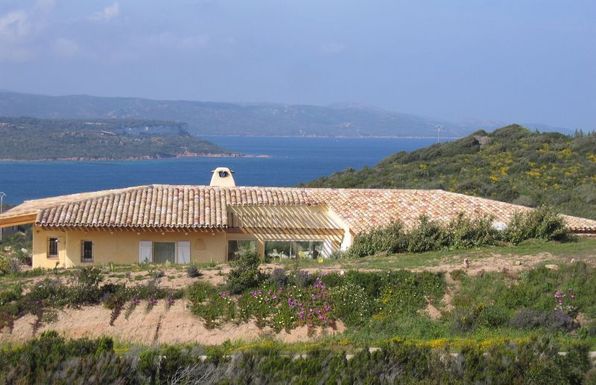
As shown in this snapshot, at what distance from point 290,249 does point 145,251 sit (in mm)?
4130

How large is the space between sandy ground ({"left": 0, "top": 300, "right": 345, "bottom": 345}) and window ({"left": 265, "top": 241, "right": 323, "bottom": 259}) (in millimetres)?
8181

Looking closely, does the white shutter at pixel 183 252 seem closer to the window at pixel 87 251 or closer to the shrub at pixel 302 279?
the window at pixel 87 251

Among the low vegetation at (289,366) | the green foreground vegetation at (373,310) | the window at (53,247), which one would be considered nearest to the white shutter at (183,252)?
the window at (53,247)

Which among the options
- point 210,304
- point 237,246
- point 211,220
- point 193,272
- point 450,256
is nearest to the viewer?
point 210,304

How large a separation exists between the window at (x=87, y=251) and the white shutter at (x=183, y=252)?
2.33 metres

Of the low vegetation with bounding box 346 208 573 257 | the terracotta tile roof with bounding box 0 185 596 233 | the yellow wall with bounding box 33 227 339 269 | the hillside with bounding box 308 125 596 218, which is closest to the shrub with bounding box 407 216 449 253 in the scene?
the low vegetation with bounding box 346 208 573 257

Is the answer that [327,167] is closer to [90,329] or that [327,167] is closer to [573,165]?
[573,165]

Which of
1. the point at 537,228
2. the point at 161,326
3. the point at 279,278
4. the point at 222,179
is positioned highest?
the point at 222,179

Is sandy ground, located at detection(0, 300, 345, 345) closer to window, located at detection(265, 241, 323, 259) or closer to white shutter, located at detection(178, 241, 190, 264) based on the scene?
white shutter, located at detection(178, 241, 190, 264)

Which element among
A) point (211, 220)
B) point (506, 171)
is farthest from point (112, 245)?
point (506, 171)

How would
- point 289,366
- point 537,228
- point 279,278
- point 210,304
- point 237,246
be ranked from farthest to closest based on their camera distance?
point 237,246 → point 537,228 → point 279,278 → point 210,304 → point 289,366

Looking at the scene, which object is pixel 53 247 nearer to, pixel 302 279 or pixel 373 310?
pixel 302 279

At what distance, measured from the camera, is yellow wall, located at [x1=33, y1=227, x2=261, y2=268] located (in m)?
24.5

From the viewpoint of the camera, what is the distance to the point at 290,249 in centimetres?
2620
